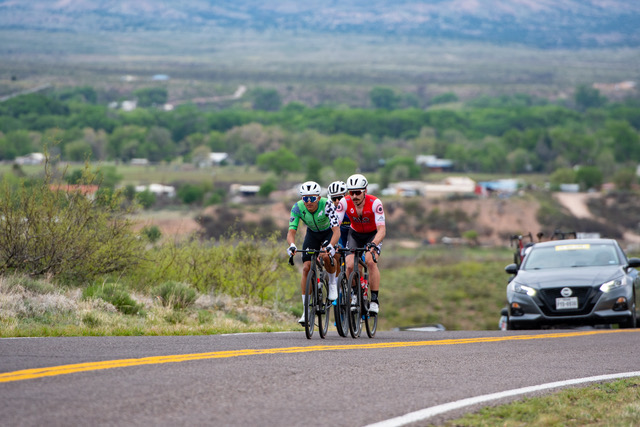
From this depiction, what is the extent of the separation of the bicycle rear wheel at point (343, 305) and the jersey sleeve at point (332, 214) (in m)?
0.70

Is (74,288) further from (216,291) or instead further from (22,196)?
(216,291)

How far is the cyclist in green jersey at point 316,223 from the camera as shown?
12.2 meters

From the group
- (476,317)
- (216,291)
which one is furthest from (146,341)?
(476,317)

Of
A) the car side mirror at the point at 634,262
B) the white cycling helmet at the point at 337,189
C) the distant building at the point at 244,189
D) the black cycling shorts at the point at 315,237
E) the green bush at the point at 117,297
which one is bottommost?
the distant building at the point at 244,189

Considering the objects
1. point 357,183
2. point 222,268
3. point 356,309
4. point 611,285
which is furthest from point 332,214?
point 222,268

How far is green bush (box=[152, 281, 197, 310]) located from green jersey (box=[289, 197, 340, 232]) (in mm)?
3913

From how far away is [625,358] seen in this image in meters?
10.9

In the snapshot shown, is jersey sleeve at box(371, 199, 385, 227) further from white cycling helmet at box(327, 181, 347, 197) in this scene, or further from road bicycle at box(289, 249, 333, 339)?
road bicycle at box(289, 249, 333, 339)

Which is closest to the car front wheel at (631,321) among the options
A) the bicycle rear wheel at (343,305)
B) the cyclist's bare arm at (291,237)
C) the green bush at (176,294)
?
the bicycle rear wheel at (343,305)

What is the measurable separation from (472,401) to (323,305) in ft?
15.6

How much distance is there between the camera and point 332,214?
12.4 metres

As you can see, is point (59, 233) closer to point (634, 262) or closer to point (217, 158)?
point (634, 262)

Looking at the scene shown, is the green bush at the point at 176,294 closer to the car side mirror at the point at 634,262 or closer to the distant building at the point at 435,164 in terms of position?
the car side mirror at the point at 634,262

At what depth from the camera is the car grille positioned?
601 inches
